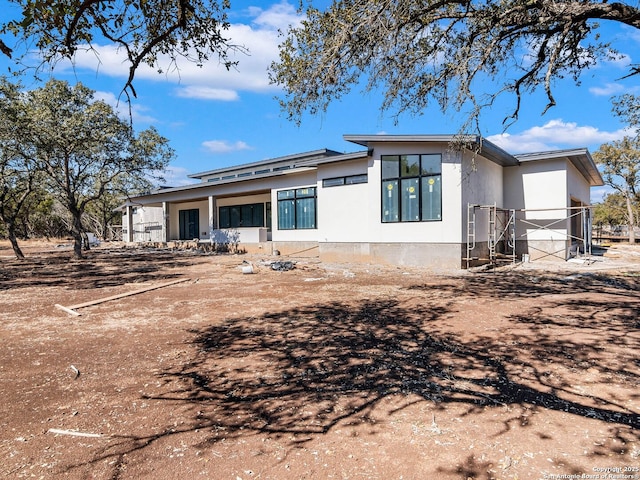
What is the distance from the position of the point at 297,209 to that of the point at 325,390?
16713 mm

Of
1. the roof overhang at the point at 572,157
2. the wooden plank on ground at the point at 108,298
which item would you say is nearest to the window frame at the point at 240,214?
the wooden plank on ground at the point at 108,298

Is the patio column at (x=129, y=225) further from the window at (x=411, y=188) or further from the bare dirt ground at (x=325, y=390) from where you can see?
the bare dirt ground at (x=325, y=390)

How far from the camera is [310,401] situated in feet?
12.0

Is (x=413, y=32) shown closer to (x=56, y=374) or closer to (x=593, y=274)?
(x=56, y=374)

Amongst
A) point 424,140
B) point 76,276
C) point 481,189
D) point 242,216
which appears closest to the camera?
point 76,276

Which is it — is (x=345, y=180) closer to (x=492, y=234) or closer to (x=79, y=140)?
(x=492, y=234)

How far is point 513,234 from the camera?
652 inches

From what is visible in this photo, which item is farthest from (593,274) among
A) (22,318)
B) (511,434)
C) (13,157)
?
(13,157)

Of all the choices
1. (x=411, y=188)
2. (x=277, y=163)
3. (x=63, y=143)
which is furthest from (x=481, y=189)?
(x=63, y=143)

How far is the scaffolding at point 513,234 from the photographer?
1515 cm

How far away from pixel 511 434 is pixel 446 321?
3.70 m

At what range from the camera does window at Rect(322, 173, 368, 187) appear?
652 inches

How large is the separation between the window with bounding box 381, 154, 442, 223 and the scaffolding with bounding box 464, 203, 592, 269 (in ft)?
4.95

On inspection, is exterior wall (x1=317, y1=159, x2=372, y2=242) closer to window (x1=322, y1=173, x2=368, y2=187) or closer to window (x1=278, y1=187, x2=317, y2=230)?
window (x1=322, y1=173, x2=368, y2=187)
